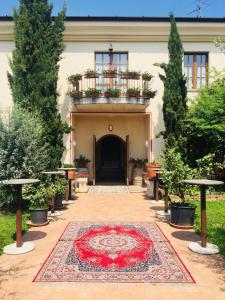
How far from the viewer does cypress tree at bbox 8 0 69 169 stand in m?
12.5

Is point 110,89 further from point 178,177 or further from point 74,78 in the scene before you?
point 178,177

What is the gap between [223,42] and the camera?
592 inches

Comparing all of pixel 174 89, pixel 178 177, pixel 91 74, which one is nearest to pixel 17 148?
pixel 178 177

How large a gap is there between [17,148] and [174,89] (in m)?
8.08

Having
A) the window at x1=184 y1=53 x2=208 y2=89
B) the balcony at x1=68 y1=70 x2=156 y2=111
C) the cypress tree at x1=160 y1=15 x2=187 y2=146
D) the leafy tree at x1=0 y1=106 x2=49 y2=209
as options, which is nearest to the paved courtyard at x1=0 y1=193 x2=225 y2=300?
the leafy tree at x1=0 y1=106 x2=49 y2=209


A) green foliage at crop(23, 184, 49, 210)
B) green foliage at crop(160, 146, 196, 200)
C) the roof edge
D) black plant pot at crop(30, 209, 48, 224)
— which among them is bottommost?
black plant pot at crop(30, 209, 48, 224)

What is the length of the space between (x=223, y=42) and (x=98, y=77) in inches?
252

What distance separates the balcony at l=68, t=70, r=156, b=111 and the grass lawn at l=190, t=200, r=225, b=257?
19.8 ft

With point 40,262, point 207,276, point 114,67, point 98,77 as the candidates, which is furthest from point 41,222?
point 114,67

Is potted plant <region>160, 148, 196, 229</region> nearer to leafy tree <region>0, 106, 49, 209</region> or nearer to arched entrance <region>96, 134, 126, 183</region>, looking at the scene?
leafy tree <region>0, 106, 49, 209</region>

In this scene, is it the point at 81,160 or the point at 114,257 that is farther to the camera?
the point at 81,160

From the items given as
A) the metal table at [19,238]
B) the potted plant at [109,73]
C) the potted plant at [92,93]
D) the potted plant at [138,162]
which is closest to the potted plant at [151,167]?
the potted plant at [138,162]

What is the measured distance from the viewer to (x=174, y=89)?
14414 millimetres

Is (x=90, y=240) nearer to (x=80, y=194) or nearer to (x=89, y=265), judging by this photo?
(x=89, y=265)
